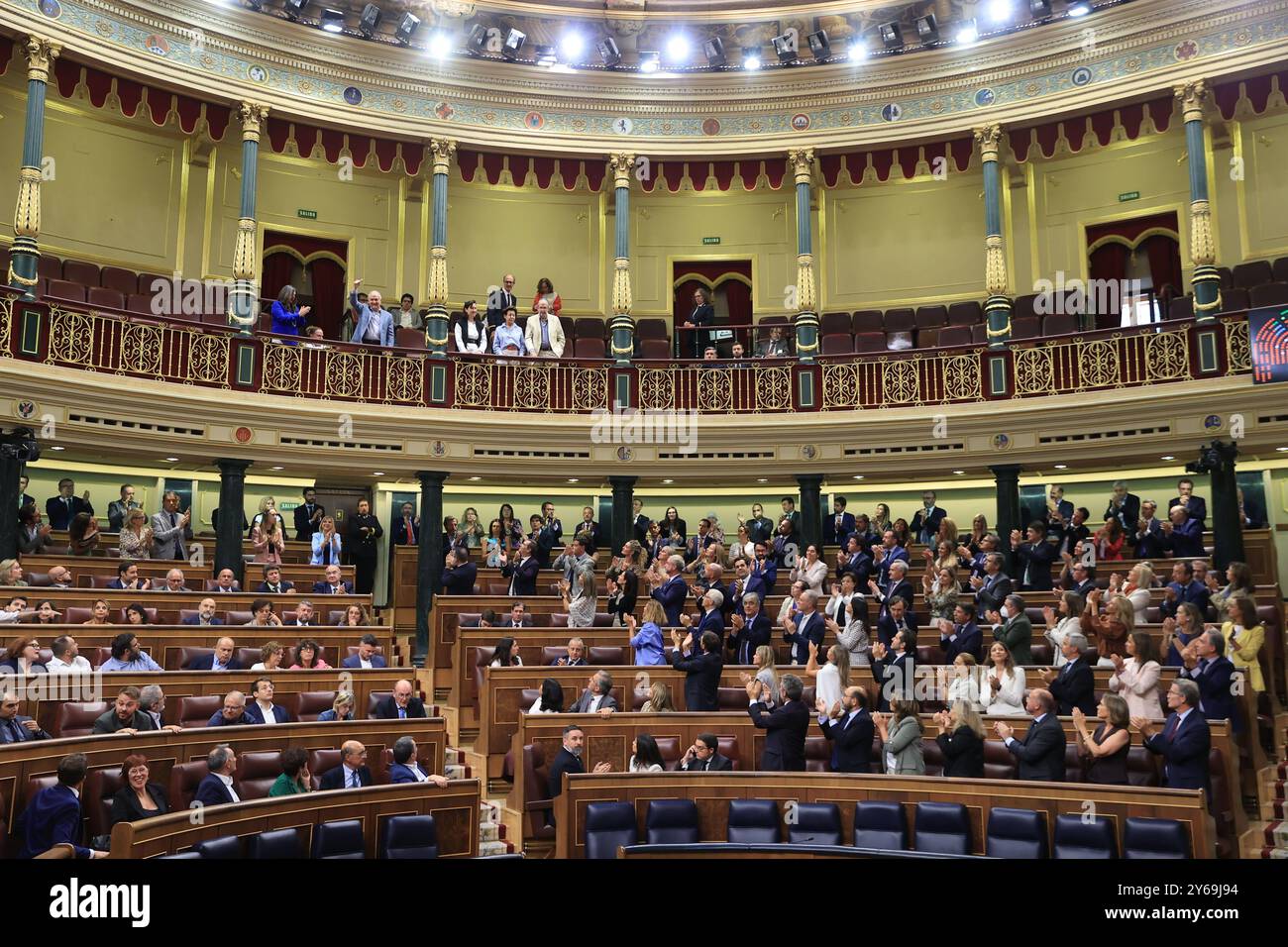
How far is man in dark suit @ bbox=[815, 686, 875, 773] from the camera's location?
6.75 m

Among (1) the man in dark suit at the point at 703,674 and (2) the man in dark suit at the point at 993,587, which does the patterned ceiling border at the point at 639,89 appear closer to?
(2) the man in dark suit at the point at 993,587

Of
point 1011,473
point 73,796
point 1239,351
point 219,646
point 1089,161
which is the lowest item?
point 73,796

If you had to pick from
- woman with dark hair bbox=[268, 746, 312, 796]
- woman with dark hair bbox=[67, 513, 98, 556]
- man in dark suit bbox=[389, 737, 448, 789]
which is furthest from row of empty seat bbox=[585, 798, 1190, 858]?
woman with dark hair bbox=[67, 513, 98, 556]

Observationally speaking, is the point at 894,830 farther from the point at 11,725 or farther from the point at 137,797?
the point at 11,725

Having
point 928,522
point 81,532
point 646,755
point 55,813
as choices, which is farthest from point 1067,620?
point 81,532

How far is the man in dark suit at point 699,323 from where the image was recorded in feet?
49.5

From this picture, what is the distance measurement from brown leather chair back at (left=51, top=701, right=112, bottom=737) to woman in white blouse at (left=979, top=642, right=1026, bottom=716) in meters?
5.40

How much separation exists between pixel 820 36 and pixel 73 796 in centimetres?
1256

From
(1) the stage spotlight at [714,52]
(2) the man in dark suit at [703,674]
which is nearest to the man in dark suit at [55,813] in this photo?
(2) the man in dark suit at [703,674]

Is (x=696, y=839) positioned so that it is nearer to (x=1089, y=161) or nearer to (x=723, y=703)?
(x=723, y=703)

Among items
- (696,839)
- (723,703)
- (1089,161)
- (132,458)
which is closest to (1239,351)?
(1089,161)

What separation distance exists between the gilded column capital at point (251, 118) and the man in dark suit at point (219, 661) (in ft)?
24.0

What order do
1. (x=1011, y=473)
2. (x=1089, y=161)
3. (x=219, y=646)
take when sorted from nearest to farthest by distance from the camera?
(x=219, y=646) < (x=1011, y=473) < (x=1089, y=161)
